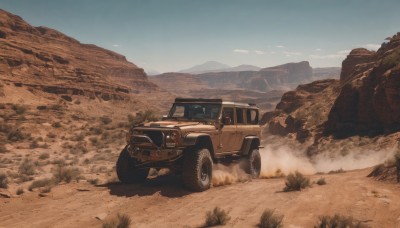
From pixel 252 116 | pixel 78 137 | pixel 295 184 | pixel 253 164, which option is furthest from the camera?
pixel 78 137

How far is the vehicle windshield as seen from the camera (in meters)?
9.86

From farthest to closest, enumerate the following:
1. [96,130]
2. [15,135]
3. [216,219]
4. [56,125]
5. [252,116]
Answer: [96,130], [56,125], [15,135], [252,116], [216,219]

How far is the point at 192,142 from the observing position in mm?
8375

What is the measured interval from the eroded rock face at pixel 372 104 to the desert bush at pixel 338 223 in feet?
49.2

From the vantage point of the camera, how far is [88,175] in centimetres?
1345

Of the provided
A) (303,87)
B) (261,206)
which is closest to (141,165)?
(261,206)

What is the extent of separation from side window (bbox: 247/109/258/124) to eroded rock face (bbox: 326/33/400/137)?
10.1m

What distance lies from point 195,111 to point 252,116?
117 inches

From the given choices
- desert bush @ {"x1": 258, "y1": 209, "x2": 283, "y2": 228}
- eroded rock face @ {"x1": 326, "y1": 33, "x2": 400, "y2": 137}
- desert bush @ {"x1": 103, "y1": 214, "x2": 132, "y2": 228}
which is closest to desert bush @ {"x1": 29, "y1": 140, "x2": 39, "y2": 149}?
desert bush @ {"x1": 103, "y1": 214, "x2": 132, "y2": 228}

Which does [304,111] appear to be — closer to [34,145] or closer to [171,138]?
[34,145]

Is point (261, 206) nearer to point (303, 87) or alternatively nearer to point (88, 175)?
point (88, 175)

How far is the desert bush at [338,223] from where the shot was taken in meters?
5.41

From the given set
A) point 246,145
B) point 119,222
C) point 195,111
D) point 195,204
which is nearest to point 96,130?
point 246,145

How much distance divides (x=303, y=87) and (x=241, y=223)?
43.9 meters
